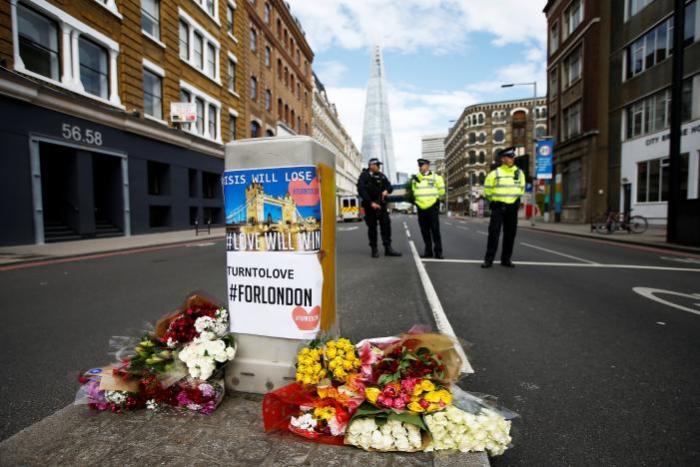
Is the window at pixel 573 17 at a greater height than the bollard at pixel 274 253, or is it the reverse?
the window at pixel 573 17

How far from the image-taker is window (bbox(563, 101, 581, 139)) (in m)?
27.3

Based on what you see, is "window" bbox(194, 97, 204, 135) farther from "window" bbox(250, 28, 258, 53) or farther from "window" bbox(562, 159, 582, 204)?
"window" bbox(562, 159, 582, 204)

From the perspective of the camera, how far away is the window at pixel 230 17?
25364 millimetres

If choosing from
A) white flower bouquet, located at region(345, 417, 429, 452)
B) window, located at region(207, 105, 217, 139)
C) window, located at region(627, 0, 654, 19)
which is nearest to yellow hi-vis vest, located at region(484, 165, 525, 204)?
white flower bouquet, located at region(345, 417, 429, 452)

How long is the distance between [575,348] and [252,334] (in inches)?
102

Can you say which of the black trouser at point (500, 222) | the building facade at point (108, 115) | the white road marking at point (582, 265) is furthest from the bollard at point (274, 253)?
the building facade at point (108, 115)

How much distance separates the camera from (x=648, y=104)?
2066cm

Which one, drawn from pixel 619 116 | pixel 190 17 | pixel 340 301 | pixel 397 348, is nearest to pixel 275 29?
pixel 190 17

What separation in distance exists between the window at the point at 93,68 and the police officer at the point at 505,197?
1533 cm

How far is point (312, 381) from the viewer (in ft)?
6.73

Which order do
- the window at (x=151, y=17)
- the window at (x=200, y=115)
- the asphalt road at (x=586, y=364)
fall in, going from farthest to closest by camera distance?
the window at (x=200, y=115) < the window at (x=151, y=17) < the asphalt road at (x=586, y=364)

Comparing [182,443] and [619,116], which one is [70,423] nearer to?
[182,443]

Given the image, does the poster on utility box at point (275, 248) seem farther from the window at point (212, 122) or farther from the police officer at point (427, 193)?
the window at point (212, 122)

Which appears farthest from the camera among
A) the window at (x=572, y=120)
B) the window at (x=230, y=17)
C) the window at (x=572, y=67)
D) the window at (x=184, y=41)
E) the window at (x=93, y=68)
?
the window at (x=572, y=120)
